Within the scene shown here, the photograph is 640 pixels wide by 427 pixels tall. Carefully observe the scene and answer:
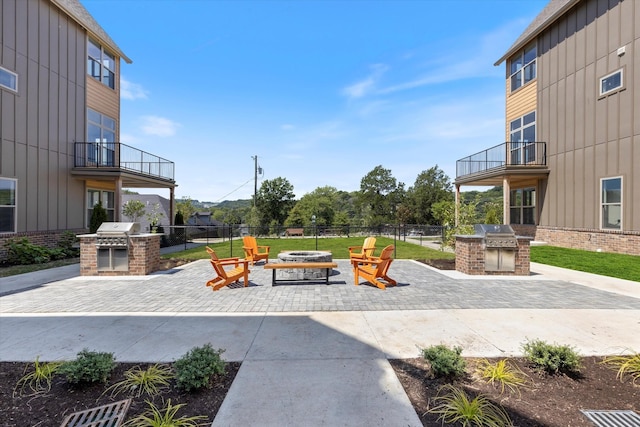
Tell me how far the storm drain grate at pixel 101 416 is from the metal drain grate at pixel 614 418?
392 cm

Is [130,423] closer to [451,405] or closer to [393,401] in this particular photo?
[393,401]

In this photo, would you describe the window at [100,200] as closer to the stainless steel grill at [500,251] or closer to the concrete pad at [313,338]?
the concrete pad at [313,338]

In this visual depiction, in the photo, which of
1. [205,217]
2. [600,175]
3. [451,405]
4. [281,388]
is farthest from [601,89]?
[205,217]

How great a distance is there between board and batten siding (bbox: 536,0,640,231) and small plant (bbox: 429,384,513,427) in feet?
44.5

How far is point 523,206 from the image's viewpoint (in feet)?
63.2

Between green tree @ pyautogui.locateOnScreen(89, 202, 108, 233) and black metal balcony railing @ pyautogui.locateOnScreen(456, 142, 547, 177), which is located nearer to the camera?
green tree @ pyautogui.locateOnScreen(89, 202, 108, 233)

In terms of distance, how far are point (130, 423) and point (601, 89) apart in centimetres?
1883

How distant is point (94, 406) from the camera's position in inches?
106

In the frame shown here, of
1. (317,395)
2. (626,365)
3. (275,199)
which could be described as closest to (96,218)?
(317,395)

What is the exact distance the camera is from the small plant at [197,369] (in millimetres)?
2873

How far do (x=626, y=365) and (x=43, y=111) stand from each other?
18.6 meters

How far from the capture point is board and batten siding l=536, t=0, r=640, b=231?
38.4 feet

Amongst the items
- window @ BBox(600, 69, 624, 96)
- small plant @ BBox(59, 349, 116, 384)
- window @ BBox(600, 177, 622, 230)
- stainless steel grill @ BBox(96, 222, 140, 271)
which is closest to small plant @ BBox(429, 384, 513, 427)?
small plant @ BBox(59, 349, 116, 384)

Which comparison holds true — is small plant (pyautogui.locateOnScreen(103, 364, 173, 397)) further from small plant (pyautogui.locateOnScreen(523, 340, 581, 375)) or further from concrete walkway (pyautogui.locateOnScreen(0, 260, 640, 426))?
small plant (pyautogui.locateOnScreen(523, 340, 581, 375))
